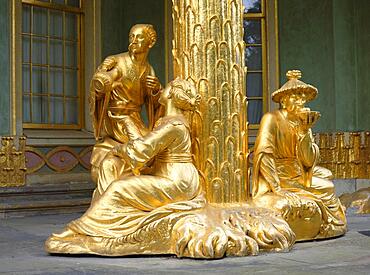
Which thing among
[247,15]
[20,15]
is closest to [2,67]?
[20,15]

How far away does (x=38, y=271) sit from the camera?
5.13 meters

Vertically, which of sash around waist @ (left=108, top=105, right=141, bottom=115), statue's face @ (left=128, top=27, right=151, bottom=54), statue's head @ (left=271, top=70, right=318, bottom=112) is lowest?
sash around waist @ (left=108, top=105, right=141, bottom=115)

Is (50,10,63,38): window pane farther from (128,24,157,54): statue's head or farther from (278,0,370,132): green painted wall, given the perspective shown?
(128,24,157,54): statue's head

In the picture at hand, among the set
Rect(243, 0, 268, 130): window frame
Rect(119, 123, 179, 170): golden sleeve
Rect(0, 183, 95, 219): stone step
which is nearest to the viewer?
Rect(119, 123, 179, 170): golden sleeve

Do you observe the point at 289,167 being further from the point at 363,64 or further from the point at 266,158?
the point at 363,64

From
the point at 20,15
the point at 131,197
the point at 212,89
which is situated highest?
the point at 20,15

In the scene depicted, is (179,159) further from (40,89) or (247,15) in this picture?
(247,15)

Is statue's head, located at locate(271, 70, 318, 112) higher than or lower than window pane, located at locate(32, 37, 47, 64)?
lower

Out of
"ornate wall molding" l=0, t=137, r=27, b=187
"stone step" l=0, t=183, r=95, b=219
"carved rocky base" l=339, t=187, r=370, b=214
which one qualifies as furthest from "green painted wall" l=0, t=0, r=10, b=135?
"carved rocky base" l=339, t=187, r=370, b=214

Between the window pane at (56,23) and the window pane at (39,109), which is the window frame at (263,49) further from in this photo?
the window pane at (39,109)

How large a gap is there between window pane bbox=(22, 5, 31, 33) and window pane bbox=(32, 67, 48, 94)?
2.37 ft

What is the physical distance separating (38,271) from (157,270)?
0.87m

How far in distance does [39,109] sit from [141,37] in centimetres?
620

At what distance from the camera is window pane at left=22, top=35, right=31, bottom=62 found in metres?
12.7
